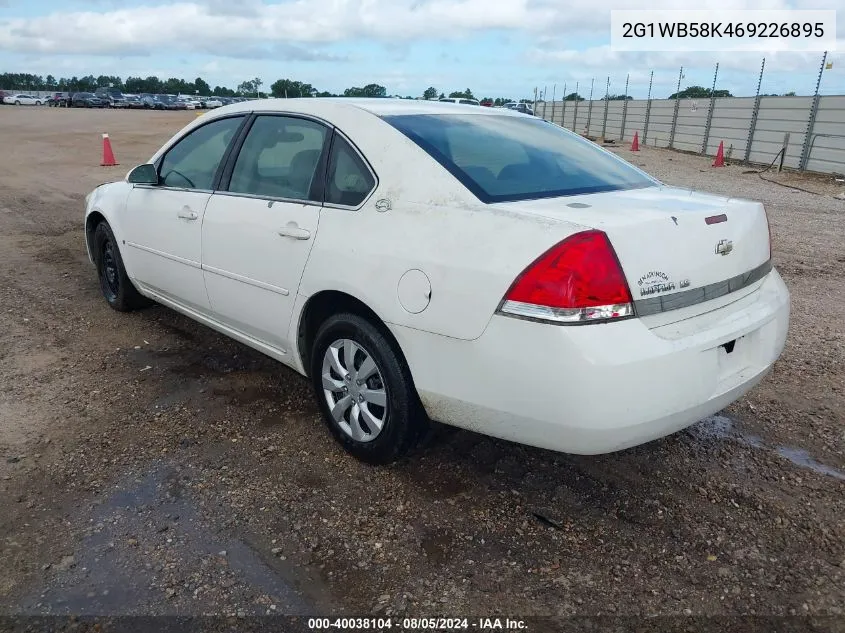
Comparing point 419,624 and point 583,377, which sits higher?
point 583,377

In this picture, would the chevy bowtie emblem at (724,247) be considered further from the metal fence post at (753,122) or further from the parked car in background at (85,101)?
the parked car in background at (85,101)

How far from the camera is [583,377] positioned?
2232mm

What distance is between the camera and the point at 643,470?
3072 millimetres

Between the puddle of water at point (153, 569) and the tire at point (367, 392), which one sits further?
the tire at point (367, 392)

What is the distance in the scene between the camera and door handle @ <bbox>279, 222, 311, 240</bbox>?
3.08m

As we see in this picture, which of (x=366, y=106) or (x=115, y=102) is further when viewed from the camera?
(x=115, y=102)

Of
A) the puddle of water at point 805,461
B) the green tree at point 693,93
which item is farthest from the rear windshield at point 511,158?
the green tree at point 693,93

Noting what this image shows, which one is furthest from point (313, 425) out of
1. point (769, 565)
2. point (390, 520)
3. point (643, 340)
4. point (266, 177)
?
point (769, 565)

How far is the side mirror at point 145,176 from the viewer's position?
4230 millimetres

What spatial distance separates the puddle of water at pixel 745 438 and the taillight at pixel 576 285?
1411mm

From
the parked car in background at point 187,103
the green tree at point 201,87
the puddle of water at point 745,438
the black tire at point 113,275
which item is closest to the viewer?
the puddle of water at point 745,438

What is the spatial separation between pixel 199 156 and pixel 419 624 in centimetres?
309

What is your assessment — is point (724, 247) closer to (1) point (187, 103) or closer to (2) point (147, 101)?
(1) point (187, 103)

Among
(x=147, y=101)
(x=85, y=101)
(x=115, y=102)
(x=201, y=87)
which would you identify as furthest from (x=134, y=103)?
(x=201, y=87)
